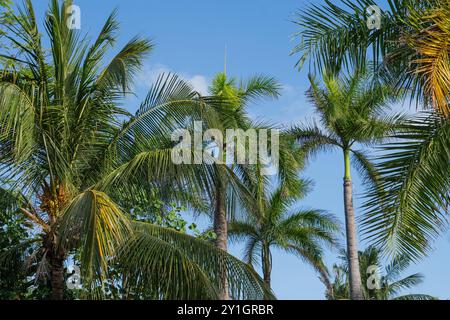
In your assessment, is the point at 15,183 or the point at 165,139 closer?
the point at 15,183

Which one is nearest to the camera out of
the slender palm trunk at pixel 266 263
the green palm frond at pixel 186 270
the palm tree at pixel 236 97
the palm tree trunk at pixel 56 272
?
the green palm frond at pixel 186 270

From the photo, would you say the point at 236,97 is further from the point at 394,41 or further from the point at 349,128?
the point at 394,41

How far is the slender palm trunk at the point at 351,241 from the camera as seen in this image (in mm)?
19453

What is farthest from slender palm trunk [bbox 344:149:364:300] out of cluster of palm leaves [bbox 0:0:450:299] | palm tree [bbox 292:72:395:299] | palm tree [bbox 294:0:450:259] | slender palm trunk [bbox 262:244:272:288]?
palm tree [bbox 294:0:450:259]

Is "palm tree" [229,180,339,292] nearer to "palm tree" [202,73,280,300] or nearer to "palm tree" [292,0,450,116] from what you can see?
"palm tree" [202,73,280,300]

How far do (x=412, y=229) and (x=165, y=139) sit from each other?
14.4ft

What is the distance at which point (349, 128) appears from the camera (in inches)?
785

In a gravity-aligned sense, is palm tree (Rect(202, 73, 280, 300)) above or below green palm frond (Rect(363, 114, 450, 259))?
above

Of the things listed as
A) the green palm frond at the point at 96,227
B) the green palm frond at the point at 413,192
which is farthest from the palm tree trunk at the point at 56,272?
the green palm frond at the point at 413,192

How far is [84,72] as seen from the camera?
10727 millimetres

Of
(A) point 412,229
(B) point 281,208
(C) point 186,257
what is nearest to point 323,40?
(A) point 412,229

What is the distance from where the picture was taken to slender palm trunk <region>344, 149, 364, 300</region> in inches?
766

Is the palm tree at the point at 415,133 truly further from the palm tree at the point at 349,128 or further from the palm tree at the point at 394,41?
the palm tree at the point at 349,128
